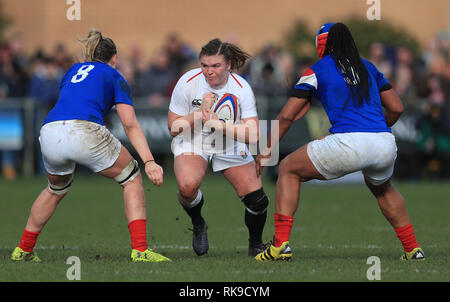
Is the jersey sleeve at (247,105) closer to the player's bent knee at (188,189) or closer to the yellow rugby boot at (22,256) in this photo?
the player's bent knee at (188,189)

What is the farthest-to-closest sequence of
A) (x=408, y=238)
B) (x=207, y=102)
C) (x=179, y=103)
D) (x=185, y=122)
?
(x=179, y=103) → (x=185, y=122) → (x=207, y=102) → (x=408, y=238)

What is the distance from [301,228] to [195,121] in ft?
9.73

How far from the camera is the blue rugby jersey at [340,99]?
24.2 feet

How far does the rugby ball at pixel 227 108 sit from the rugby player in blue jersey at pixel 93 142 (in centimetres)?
93

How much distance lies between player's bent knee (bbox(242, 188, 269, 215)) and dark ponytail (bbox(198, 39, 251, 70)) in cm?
119

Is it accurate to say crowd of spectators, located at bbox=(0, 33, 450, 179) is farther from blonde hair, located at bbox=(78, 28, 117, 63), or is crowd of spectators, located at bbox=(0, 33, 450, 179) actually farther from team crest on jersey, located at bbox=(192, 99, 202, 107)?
blonde hair, located at bbox=(78, 28, 117, 63)

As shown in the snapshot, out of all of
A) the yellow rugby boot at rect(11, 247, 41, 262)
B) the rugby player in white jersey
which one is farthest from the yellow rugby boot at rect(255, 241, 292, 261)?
the yellow rugby boot at rect(11, 247, 41, 262)

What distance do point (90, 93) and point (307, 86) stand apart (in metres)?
1.78

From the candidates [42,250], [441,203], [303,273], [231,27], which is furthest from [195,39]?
[303,273]

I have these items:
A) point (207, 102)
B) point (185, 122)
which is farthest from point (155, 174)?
point (185, 122)

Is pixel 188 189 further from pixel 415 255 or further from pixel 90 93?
pixel 415 255

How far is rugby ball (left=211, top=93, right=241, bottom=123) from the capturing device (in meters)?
8.16

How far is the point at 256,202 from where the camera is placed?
8352 mm

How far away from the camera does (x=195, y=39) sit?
29984 millimetres
